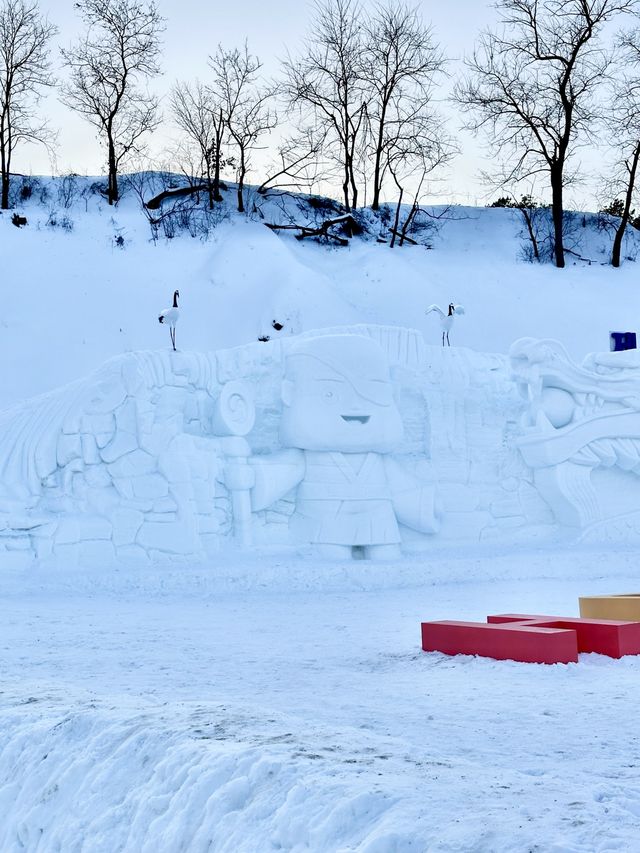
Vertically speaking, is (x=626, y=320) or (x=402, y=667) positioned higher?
(x=626, y=320)

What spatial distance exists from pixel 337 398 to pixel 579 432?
3122mm

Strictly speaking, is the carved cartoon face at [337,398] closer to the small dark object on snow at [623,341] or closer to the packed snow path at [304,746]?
the packed snow path at [304,746]

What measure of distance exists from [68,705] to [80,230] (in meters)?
14.6

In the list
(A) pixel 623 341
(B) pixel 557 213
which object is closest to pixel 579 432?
(A) pixel 623 341

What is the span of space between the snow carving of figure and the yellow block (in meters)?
3.44

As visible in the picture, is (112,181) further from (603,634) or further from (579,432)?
(603,634)

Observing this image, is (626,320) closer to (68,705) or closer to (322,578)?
(322,578)

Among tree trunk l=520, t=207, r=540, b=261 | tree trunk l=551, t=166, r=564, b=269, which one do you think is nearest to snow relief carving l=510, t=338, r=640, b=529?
tree trunk l=551, t=166, r=564, b=269

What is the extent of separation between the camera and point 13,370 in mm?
13977

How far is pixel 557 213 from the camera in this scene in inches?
819

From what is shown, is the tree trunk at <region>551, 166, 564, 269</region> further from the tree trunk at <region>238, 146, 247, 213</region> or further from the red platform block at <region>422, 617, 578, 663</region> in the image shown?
the red platform block at <region>422, 617, 578, 663</region>

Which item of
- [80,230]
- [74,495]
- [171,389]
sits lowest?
A: [74,495]

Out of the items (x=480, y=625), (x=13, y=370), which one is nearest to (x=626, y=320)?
(x=13, y=370)

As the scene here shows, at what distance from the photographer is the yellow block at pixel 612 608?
6.97 meters
